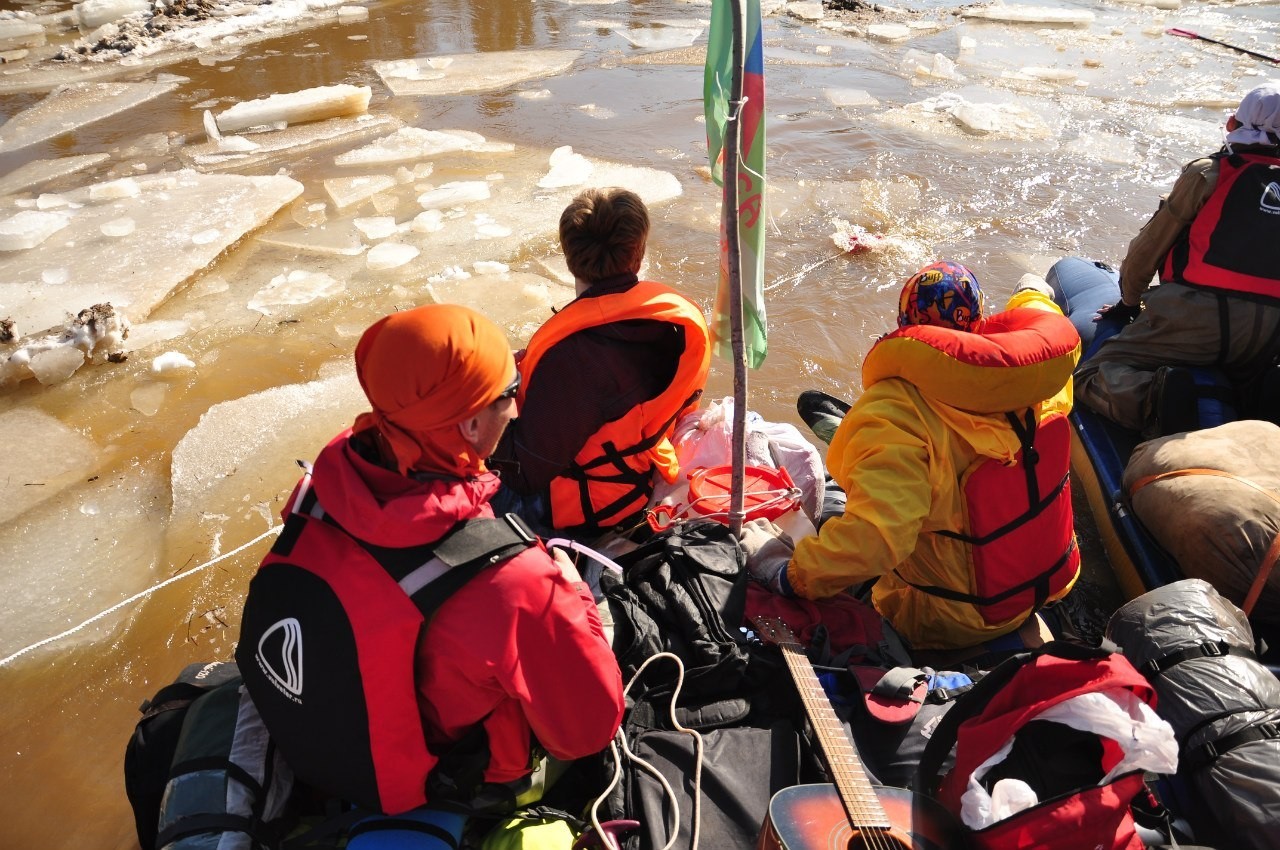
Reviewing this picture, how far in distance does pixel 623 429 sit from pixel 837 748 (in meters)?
1.16

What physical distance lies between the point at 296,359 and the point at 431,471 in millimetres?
3315

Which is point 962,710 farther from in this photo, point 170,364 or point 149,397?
point 170,364

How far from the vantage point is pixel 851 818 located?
1719 millimetres

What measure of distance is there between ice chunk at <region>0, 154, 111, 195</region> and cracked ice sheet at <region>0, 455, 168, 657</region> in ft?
13.3

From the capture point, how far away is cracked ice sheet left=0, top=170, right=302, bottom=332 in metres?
4.75

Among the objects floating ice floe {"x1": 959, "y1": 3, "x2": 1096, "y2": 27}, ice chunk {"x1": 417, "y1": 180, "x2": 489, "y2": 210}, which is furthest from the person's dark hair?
floating ice floe {"x1": 959, "y1": 3, "x2": 1096, "y2": 27}

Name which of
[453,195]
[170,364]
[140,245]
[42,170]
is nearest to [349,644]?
[170,364]

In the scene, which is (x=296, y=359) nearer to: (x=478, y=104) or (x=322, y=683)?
(x=322, y=683)

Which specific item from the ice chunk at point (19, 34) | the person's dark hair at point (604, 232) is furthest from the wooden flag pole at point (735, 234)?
the ice chunk at point (19, 34)

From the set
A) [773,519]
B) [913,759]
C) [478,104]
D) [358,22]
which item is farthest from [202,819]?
[358,22]

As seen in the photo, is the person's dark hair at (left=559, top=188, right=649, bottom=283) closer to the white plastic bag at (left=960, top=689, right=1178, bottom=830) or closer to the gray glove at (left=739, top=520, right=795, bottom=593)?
the gray glove at (left=739, top=520, right=795, bottom=593)

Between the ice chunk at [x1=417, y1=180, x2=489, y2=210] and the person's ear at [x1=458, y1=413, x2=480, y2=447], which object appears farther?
the ice chunk at [x1=417, y1=180, x2=489, y2=210]

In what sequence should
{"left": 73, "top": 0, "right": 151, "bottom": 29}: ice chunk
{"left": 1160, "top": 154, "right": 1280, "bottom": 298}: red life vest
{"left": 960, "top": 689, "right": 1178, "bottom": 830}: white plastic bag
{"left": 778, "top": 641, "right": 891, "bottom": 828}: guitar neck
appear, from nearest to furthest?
1. {"left": 960, "top": 689, "right": 1178, "bottom": 830}: white plastic bag
2. {"left": 778, "top": 641, "right": 891, "bottom": 828}: guitar neck
3. {"left": 1160, "top": 154, "right": 1280, "bottom": 298}: red life vest
4. {"left": 73, "top": 0, "right": 151, "bottom": 29}: ice chunk

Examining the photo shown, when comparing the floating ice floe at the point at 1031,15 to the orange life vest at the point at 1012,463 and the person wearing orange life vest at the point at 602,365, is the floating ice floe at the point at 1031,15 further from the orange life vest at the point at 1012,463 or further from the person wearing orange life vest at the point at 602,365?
the person wearing orange life vest at the point at 602,365
